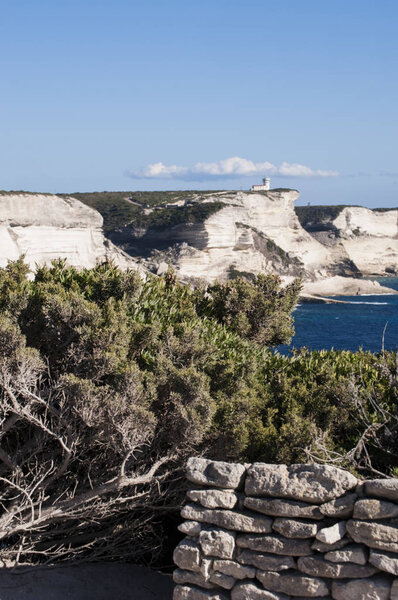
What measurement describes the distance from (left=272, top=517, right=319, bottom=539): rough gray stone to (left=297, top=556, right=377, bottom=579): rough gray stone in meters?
0.24

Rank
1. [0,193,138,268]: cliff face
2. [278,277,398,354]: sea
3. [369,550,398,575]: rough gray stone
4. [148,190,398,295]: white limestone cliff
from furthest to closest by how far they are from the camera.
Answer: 1. [148,190,398,295]: white limestone cliff
2. [278,277,398,354]: sea
3. [0,193,138,268]: cliff face
4. [369,550,398,575]: rough gray stone

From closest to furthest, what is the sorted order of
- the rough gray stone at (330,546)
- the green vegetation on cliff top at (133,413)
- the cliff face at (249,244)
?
the rough gray stone at (330,546)
the green vegetation on cliff top at (133,413)
the cliff face at (249,244)

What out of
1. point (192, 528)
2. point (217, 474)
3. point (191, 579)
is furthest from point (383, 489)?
point (191, 579)

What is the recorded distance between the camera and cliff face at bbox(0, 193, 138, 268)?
47.0m

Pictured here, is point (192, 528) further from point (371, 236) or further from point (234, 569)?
point (371, 236)

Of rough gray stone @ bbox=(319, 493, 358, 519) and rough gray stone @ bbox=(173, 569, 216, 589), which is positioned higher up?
rough gray stone @ bbox=(319, 493, 358, 519)

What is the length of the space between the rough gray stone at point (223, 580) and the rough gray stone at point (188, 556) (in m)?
0.19

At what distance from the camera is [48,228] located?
160ft

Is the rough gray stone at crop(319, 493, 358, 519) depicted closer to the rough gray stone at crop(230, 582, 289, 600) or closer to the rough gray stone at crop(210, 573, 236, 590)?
the rough gray stone at crop(230, 582, 289, 600)

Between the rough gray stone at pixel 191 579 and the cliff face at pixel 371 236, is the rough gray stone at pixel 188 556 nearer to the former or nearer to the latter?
the rough gray stone at pixel 191 579

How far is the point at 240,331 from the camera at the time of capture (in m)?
12.4

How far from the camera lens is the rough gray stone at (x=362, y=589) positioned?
553 centimetres

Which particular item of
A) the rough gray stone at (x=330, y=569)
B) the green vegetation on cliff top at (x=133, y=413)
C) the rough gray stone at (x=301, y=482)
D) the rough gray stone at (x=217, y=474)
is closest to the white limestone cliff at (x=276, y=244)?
the green vegetation on cliff top at (x=133, y=413)

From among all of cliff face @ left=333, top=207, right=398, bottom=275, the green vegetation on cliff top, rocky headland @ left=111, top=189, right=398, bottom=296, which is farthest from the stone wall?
cliff face @ left=333, top=207, right=398, bottom=275
